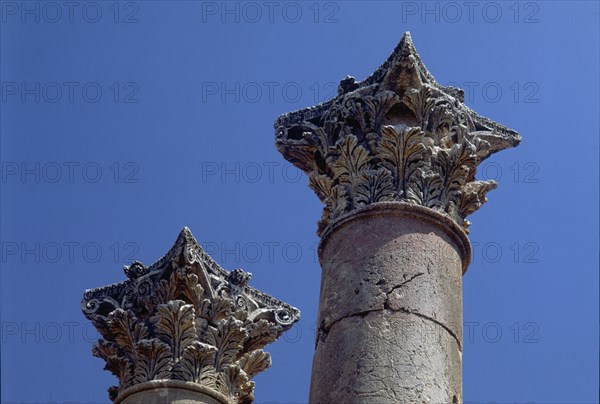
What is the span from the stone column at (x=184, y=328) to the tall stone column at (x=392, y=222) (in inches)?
116

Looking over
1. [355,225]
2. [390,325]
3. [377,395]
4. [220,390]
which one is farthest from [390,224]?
[220,390]

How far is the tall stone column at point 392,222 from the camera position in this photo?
38.3 feet

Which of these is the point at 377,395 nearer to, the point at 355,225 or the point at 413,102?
the point at 355,225

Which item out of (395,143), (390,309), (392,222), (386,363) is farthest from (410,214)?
(386,363)

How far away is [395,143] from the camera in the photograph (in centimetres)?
1358

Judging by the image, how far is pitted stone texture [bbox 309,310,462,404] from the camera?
37.2 feet

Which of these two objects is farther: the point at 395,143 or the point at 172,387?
the point at 172,387

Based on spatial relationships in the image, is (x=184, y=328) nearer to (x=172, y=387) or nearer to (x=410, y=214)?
(x=172, y=387)

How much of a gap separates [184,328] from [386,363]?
206 inches

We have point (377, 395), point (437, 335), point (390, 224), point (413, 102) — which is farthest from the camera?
point (413, 102)

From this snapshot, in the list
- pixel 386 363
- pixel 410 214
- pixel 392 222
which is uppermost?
pixel 410 214

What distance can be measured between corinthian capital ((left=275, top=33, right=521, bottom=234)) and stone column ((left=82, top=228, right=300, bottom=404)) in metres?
2.93

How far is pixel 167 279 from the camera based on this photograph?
55.0 ft

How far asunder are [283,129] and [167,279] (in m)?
3.22
